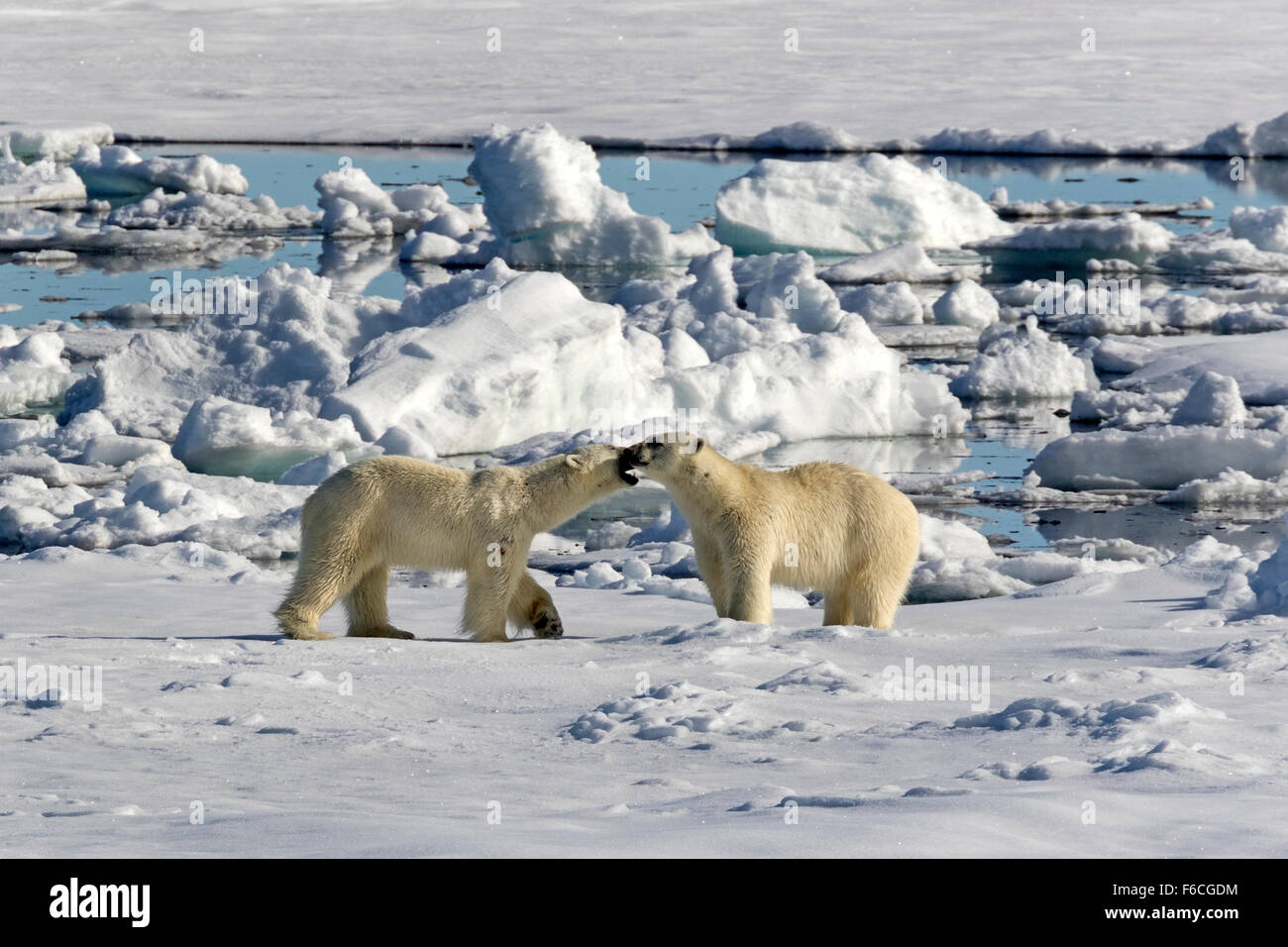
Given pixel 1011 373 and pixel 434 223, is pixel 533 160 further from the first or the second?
pixel 1011 373

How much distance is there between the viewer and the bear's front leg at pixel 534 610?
5.41m

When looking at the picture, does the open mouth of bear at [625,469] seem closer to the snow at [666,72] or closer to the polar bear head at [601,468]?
the polar bear head at [601,468]

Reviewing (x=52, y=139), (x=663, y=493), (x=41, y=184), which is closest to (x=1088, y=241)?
(x=663, y=493)

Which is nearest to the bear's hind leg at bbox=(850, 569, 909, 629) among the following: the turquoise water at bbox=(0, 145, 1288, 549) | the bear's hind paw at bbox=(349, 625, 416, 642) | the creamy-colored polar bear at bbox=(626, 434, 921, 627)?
the creamy-colored polar bear at bbox=(626, 434, 921, 627)

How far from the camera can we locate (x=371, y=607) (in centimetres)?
546

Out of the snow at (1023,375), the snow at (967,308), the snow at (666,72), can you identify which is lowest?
the snow at (1023,375)

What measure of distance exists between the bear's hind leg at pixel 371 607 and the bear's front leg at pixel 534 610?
1.18 feet

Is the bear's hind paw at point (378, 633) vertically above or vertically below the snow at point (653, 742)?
below

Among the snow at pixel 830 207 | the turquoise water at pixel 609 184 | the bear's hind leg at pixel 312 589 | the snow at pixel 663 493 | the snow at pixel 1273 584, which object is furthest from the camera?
the snow at pixel 830 207

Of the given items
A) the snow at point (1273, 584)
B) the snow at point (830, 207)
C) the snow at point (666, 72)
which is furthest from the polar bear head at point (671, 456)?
the snow at point (666, 72)

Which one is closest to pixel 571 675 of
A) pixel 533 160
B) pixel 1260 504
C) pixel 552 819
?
pixel 552 819

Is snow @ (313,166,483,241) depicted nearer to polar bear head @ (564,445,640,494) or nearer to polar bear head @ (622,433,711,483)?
polar bear head @ (564,445,640,494)

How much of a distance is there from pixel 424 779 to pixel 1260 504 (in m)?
7.50

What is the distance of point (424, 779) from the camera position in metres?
3.55
